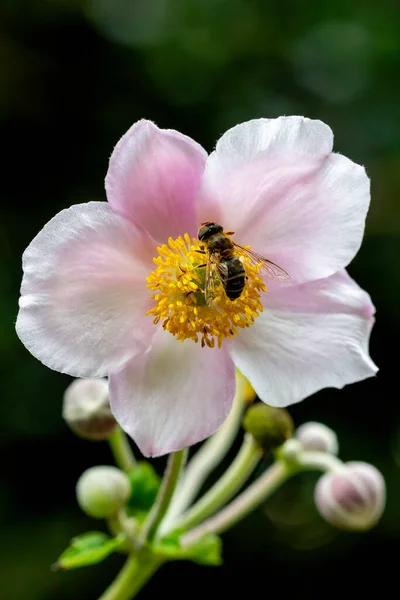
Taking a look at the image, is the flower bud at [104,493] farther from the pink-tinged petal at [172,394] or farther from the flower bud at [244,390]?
the flower bud at [244,390]

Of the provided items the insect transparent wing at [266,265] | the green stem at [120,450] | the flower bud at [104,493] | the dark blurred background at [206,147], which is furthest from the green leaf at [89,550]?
the dark blurred background at [206,147]

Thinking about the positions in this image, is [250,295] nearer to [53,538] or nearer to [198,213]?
[198,213]

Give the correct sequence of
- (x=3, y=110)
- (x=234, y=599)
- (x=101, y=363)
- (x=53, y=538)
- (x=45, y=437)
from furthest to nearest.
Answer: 1. (x=3, y=110)
2. (x=234, y=599)
3. (x=45, y=437)
4. (x=53, y=538)
5. (x=101, y=363)

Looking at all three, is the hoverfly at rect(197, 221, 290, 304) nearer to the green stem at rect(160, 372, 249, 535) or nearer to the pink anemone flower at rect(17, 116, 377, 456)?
the pink anemone flower at rect(17, 116, 377, 456)

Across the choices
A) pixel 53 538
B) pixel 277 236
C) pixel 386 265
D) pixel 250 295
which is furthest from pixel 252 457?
pixel 386 265

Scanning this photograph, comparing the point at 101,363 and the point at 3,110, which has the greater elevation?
the point at 101,363

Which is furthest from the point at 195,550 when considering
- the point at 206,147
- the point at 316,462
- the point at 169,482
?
the point at 206,147

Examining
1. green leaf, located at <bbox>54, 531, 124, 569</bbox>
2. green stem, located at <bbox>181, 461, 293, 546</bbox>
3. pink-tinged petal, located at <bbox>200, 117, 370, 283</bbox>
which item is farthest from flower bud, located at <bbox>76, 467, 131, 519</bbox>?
pink-tinged petal, located at <bbox>200, 117, 370, 283</bbox>
